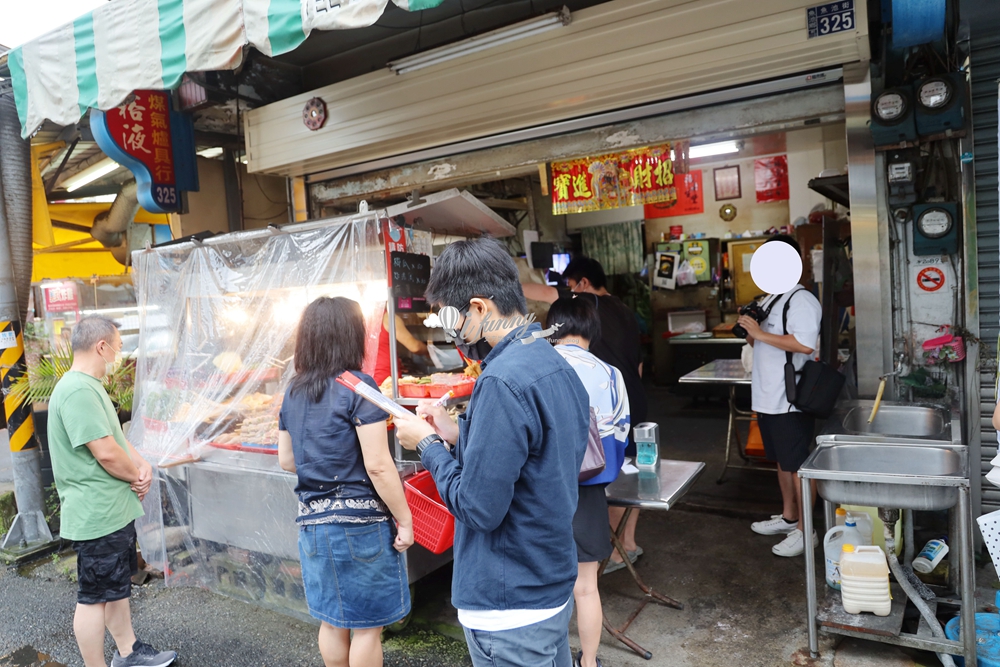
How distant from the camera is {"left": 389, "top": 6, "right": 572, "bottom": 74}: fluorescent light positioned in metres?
4.42

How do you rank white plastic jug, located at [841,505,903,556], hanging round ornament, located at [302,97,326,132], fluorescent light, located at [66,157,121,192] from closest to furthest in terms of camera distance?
white plastic jug, located at [841,505,903,556] < hanging round ornament, located at [302,97,326,132] < fluorescent light, located at [66,157,121,192]

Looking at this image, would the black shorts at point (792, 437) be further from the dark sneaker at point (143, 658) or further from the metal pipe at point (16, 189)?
the metal pipe at point (16, 189)

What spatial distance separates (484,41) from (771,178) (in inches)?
271

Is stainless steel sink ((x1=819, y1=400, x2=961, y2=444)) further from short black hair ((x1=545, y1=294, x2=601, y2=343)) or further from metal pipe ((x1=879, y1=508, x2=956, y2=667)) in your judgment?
short black hair ((x1=545, y1=294, x2=601, y2=343))

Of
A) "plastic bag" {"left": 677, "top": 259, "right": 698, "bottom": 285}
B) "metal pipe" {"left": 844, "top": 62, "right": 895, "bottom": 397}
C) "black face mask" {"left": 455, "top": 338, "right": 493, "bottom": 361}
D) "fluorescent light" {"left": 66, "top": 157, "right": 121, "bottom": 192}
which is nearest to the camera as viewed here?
"black face mask" {"left": 455, "top": 338, "right": 493, "bottom": 361}

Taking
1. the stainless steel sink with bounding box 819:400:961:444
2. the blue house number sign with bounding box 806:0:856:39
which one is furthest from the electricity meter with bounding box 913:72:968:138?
the stainless steel sink with bounding box 819:400:961:444

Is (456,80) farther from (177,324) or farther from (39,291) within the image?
(39,291)

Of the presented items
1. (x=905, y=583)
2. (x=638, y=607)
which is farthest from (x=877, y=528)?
(x=638, y=607)

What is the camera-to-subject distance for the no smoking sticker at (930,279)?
408cm

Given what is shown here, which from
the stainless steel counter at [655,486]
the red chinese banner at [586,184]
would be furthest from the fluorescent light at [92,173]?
the stainless steel counter at [655,486]

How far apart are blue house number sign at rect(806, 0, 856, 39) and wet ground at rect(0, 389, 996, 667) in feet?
11.0

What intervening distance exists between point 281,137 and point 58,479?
3742mm

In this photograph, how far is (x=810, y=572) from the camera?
10.4 feet

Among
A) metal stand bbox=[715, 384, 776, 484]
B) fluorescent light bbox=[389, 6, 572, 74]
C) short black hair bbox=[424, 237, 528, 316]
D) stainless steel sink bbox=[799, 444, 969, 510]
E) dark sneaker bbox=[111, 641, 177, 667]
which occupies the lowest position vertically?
dark sneaker bbox=[111, 641, 177, 667]
